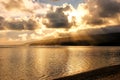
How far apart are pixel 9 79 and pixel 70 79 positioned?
13.1 meters

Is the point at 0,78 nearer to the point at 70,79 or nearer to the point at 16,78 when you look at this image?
the point at 16,78

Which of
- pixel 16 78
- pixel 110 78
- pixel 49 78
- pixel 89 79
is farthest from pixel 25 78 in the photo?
pixel 110 78

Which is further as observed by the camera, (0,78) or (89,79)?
(0,78)

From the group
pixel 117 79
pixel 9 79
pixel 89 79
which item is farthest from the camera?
pixel 9 79

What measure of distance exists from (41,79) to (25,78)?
11.6ft

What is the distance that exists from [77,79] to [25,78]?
1211 centimetres

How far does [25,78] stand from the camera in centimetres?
4994

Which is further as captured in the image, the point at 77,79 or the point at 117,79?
the point at 77,79

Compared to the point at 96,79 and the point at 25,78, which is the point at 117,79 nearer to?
the point at 96,79

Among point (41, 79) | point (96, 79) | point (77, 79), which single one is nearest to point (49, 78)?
point (41, 79)

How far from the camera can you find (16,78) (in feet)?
164

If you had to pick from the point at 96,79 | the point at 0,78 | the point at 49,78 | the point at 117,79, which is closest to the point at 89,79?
the point at 96,79

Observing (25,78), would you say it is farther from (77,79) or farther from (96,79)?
(96,79)

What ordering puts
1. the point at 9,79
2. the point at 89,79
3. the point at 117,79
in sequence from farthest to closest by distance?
the point at 9,79 → the point at 89,79 → the point at 117,79
